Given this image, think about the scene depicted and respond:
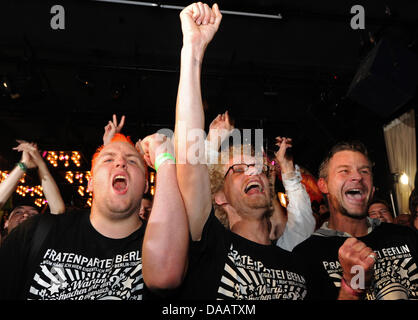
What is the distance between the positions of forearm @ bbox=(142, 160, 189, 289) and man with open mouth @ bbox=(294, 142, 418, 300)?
0.76m

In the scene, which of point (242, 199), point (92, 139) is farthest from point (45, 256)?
point (92, 139)

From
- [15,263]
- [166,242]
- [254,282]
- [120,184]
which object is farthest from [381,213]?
[15,263]

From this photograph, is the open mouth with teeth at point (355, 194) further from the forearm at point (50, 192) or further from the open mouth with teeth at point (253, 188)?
the forearm at point (50, 192)

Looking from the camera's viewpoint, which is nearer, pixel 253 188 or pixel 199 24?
pixel 199 24

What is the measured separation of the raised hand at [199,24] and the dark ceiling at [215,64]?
2884 mm

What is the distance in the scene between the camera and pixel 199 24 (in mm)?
1428

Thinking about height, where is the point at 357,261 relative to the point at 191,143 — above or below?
below

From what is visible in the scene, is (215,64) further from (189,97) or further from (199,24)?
(189,97)

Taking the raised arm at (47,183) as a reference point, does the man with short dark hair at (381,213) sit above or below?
above

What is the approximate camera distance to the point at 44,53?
211 inches

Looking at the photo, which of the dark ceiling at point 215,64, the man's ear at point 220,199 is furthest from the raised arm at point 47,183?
the dark ceiling at point 215,64

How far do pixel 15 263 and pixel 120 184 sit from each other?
595 mm

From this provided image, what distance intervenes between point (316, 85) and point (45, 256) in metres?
4.96

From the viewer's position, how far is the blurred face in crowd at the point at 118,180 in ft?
5.52
